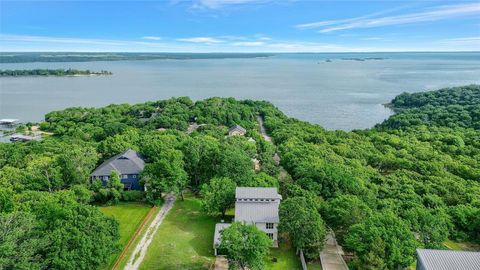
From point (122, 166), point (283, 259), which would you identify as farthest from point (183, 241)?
point (122, 166)

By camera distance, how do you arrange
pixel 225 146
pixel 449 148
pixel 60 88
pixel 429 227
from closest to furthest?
pixel 429 227 → pixel 225 146 → pixel 449 148 → pixel 60 88

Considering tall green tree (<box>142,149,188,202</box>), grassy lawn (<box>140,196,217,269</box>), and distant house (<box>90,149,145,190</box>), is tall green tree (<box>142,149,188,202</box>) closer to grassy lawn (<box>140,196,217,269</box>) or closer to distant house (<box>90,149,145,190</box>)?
grassy lawn (<box>140,196,217,269</box>)

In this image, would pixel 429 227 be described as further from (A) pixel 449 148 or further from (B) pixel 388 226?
(A) pixel 449 148

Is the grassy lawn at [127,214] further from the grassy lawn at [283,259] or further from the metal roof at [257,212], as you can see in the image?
the grassy lawn at [283,259]

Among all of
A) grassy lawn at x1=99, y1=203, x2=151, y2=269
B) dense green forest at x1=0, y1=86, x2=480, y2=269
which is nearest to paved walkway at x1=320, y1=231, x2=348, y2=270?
dense green forest at x1=0, y1=86, x2=480, y2=269

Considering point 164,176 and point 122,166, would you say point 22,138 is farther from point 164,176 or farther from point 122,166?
point 164,176

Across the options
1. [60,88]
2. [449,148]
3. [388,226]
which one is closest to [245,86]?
[60,88]
